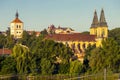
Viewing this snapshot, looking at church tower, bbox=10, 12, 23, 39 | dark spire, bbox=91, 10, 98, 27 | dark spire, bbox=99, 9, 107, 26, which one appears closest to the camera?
dark spire, bbox=99, 9, 107, 26

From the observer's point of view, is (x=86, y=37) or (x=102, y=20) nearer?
(x=102, y=20)

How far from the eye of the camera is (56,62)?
35469mm

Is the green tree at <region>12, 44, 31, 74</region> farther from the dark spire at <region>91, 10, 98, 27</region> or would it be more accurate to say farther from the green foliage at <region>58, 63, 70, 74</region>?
the dark spire at <region>91, 10, 98, 27</region>

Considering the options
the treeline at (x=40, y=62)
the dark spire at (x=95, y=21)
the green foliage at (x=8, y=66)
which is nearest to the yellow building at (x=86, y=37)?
the dark spire at (x=95, y=21)

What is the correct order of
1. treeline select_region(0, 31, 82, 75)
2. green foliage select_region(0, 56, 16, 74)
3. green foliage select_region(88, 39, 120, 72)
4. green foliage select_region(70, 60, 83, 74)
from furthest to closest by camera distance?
1. green foliage select_region(70, 60, 83, 74)
2. treeline select_region(0, 31, 82, 75)
3. green foliage select_region(88, 39, 120, 72)
4. green foliage select_region(0, 56, 16, 74)

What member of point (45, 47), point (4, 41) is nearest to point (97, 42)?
point (4, 41)

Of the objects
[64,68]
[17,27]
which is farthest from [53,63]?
[17,27]

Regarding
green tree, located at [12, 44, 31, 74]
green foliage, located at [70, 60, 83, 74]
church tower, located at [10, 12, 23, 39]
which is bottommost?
green foliage, located at [70, 60, 83, 74]

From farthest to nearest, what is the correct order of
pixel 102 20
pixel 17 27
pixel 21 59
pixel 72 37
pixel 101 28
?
pixel 17 27 < pixel 72 37 < pixel 101 28 < pixel 102 20 < pixel 21 59

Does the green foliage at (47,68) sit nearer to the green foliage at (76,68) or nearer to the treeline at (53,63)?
the treeline at (53,63)

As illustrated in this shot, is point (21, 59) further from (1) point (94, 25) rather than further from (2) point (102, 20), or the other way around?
(1) point (94, 25)

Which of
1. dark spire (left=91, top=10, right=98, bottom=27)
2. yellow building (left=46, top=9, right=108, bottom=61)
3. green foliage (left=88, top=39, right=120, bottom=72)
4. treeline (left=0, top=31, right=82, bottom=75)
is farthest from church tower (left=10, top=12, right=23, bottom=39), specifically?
green foliage (left=88, top=39, right=120, bottom=72)

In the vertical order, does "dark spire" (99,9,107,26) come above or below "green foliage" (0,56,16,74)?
above

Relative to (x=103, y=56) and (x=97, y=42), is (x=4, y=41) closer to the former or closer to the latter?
(x=97, y=42)
